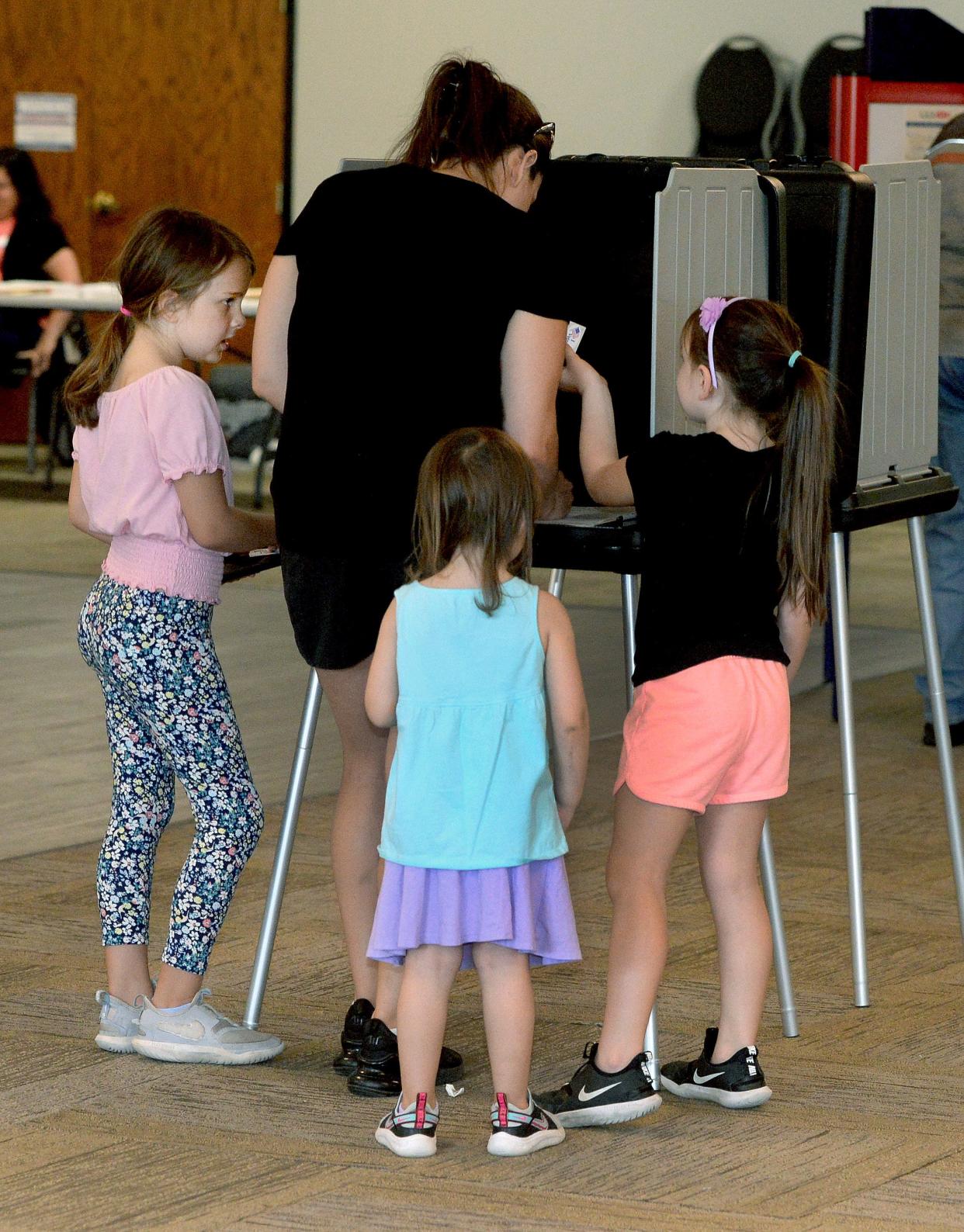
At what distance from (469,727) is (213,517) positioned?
1.81 ft

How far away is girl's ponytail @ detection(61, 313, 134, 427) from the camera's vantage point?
8.99 ft

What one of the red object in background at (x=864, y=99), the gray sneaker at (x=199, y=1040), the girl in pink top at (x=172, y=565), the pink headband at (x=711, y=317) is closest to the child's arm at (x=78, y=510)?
the girl in pink top at (x=172, y=565)

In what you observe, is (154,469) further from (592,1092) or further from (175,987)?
(592,1092)

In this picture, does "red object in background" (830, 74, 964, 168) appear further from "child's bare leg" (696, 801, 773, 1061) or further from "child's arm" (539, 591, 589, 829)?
"child's arm" (539, 591, 589, 829)

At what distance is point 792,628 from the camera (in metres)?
2.62

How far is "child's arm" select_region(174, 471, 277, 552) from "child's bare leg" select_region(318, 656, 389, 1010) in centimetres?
22

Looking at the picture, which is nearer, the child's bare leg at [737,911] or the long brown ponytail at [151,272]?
the child's bare leg at [737,911]

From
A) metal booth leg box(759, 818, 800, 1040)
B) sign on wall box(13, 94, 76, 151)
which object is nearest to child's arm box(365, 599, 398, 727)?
metal booth leg box(759, 818, 800, 1040)

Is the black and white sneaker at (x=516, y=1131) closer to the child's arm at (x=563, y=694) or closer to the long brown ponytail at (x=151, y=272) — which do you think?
the child's arm at (x=563, y=694)

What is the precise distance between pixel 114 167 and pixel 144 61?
610 mm

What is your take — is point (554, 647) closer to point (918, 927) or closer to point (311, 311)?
point (311, 311)

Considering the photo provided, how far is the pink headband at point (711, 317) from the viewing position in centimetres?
249

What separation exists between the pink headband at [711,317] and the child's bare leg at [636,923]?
0.56 metres

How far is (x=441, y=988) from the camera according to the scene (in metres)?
2.39
